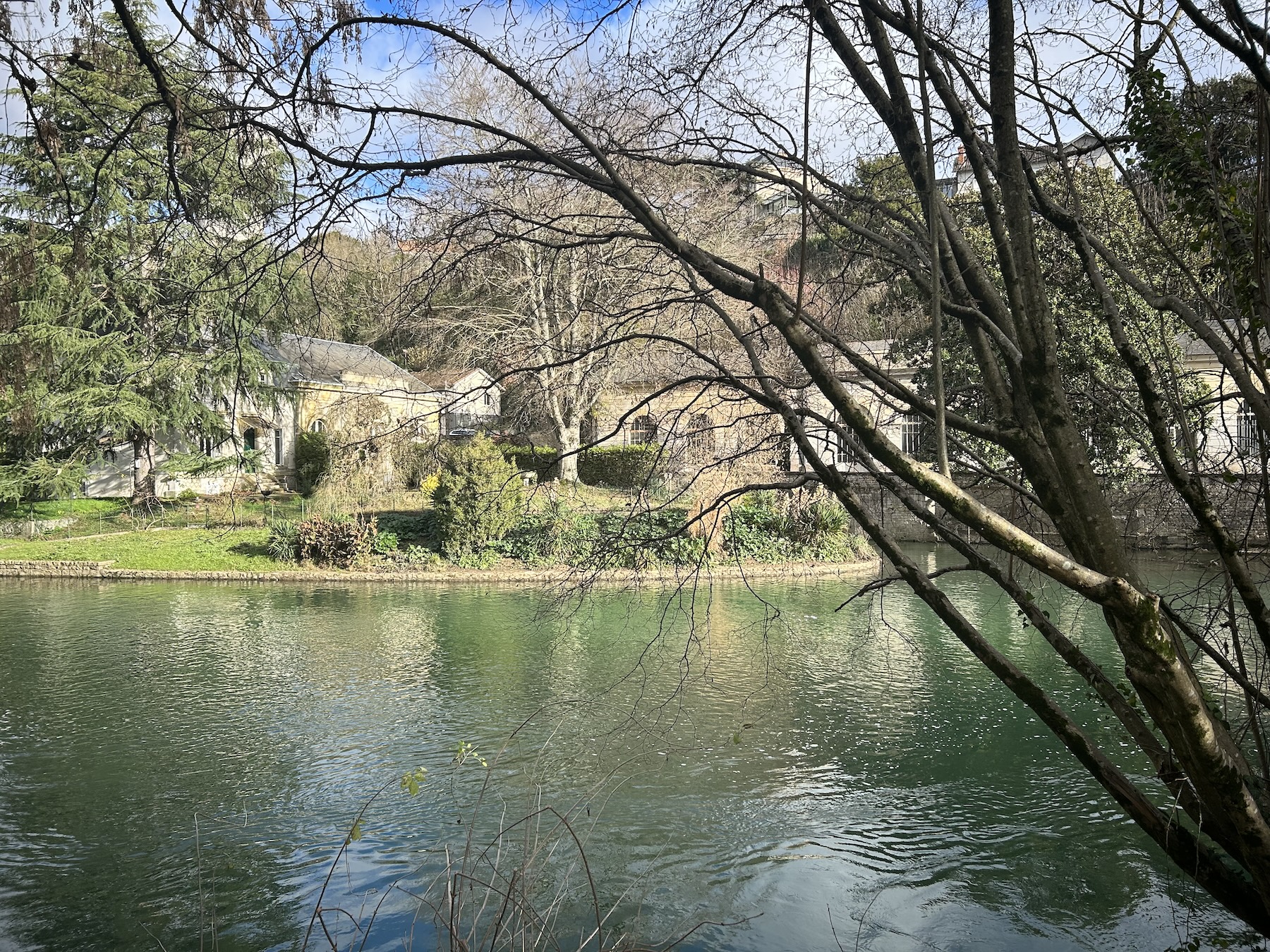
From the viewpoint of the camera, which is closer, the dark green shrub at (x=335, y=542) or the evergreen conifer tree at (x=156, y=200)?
the evergreen conifer tree at (x=156, y=200)

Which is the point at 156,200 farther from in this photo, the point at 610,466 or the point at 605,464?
the point at 605,464

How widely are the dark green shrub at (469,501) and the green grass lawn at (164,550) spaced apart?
2954 millimetres

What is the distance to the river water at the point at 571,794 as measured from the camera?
16.9 feet

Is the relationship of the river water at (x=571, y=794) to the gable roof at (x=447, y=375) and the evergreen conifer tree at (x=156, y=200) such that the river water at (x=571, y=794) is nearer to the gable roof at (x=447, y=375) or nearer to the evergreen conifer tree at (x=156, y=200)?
the evergreen conifer tree at (x=156, y=200)

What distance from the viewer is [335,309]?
15.9 feet

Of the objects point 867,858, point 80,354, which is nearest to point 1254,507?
point 867,858

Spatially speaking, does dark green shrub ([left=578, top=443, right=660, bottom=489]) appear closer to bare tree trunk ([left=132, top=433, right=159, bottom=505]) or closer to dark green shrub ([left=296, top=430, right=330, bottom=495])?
dark green shrub ([left=296, top=430, right=330, bottom=495])

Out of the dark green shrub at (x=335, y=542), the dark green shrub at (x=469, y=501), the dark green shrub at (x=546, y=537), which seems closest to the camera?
the dark green shrub at (x=546, y=537)

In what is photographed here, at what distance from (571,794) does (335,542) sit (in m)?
11.8

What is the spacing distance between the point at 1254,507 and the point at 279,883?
16.9ft

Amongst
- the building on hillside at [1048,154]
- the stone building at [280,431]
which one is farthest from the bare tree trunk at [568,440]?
the building on hillside at [1048,154]

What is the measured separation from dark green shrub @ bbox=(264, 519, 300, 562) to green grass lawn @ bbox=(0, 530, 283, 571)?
150 mm

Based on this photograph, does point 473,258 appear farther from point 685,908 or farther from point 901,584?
point 901,584

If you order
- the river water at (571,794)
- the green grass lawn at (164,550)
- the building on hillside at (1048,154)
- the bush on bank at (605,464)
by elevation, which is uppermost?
the building on hillside at (1048,154)
